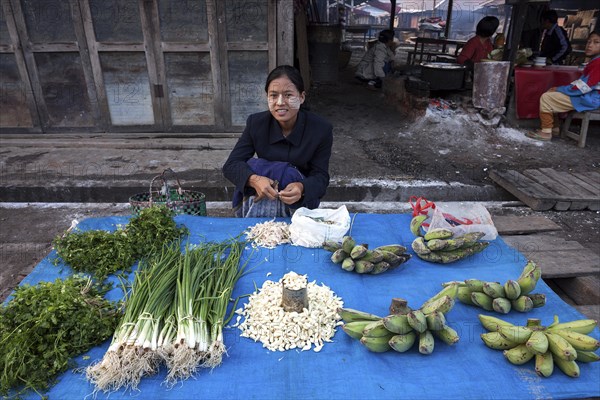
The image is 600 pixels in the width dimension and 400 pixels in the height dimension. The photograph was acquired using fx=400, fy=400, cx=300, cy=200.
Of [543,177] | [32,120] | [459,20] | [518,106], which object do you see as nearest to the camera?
[543,177]

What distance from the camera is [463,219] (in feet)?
9.28

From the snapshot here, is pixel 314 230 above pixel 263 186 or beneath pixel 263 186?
beneath

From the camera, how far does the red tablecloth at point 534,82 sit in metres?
6.58

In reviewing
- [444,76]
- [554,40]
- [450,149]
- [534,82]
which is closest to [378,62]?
[444,76]

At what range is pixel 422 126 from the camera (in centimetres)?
677

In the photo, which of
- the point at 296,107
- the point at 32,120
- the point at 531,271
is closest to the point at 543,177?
the point at 531,271

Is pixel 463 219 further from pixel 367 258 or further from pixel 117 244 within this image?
pixel 117 244

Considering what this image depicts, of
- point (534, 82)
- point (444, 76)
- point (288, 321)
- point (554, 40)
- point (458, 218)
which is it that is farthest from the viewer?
point (554, 40)

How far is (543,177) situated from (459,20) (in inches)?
481

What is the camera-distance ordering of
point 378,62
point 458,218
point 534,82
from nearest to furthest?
1. point 458,218
2. point 534,82
3. point 378,62

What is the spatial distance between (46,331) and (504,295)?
208 cm

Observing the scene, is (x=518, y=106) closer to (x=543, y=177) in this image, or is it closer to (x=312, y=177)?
(x=543, y=177)

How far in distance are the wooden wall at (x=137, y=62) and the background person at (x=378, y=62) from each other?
4.80 metres

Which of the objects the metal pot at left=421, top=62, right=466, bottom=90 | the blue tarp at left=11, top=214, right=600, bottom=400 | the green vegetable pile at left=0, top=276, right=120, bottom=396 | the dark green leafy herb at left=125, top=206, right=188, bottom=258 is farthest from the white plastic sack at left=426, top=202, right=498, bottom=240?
the metal pot at left=421, top=62, right=466, bottom=90
